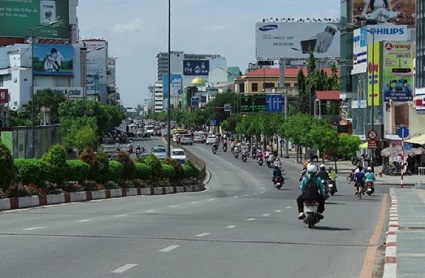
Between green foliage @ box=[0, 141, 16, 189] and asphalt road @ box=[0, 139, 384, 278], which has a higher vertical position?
green foliage @ box=[0, 141, 16, 189]

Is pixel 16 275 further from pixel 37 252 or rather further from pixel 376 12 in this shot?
pixel 376 12

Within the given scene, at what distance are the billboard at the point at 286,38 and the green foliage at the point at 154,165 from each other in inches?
3447

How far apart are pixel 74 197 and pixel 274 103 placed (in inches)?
A: 2991

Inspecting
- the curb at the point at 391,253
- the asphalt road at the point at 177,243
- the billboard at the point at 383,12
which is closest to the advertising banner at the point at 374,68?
the billboard at the point at 383,12

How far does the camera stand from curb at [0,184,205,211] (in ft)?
90.8

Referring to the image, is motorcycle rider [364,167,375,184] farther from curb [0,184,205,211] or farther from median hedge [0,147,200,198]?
median hedge [0,147,200,198]

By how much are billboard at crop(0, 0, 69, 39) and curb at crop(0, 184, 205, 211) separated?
81.5 m

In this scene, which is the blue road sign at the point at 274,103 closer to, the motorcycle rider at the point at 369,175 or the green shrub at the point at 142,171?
the green shrub at the point at 142,171

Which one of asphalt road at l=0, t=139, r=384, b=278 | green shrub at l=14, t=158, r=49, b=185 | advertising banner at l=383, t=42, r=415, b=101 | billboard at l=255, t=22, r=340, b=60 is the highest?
billboard at l=255, t=22, r=340, b=60

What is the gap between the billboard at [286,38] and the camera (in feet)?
443

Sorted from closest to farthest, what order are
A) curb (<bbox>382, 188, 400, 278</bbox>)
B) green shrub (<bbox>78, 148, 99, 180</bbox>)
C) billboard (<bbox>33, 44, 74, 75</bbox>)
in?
curb (<bbox>382, 188, 400, 278</bbox>)
green shrub (<bbox>78, 148, 99, 180</bbox>)
billboard (<bbox>33, 44, 74, 75</bbox>)

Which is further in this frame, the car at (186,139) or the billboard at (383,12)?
the car at (186,139)

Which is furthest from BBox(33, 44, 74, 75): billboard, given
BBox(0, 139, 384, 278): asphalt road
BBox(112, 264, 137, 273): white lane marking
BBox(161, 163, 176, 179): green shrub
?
BBox(112, 264, 137, 273): white lane marking

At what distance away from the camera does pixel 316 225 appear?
888 inches
